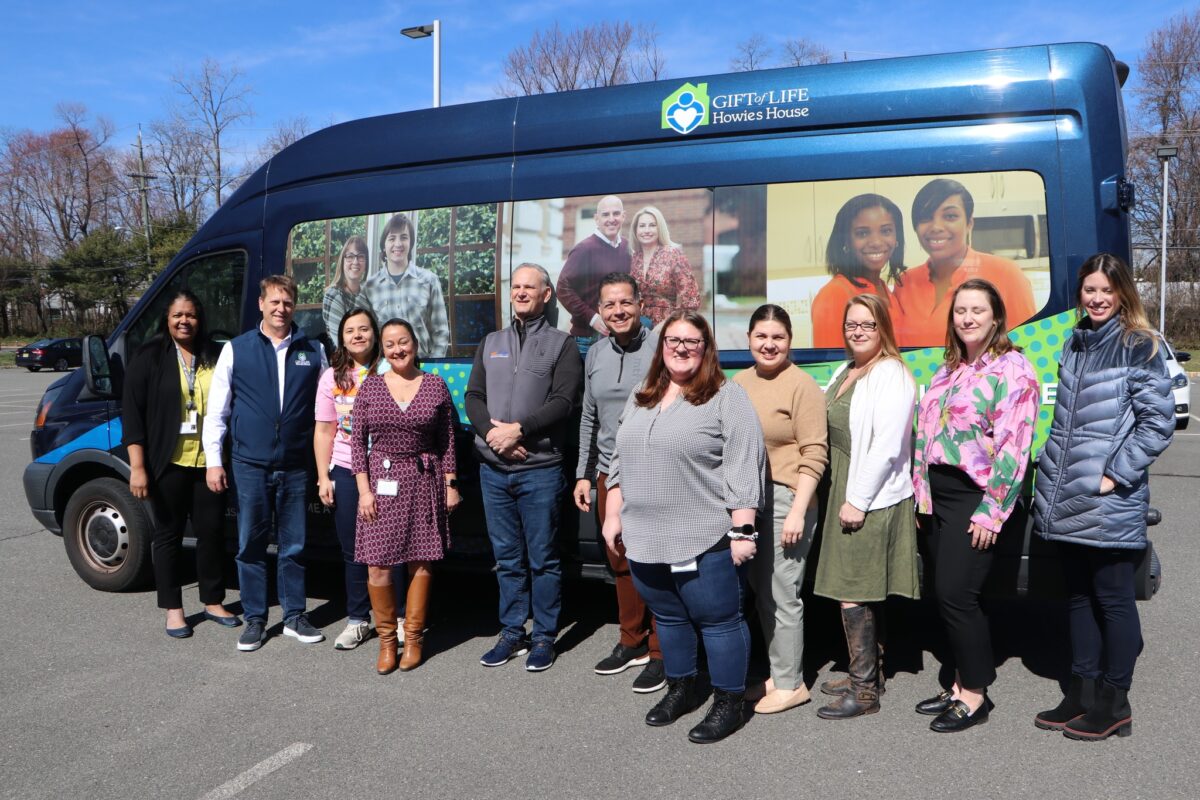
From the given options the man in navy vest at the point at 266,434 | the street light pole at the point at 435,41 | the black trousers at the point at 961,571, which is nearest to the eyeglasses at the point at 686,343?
the black trousers at the point at 961,571

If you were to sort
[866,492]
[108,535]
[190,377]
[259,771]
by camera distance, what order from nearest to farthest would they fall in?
[259,771] → [866,492] → [190,377] → [108,535]

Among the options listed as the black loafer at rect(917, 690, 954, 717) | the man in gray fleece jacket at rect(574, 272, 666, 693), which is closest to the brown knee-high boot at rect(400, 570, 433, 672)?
the man in gray fleece jacket at rect(574, 272, 666, 693)

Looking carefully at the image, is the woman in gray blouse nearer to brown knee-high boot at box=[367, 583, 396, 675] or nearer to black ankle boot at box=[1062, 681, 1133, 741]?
black ankle boot at box=[1062, 681, 1133, 741]

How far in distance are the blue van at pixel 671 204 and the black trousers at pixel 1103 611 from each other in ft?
0.79

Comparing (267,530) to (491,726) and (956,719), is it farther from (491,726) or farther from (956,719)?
(956,719)

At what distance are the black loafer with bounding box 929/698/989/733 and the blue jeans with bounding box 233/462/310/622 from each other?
3135 mm

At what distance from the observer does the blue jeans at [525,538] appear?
437cm

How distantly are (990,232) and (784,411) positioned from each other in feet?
3.88

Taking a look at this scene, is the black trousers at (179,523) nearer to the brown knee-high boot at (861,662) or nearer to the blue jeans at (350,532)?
the blue jeans at (350,532)

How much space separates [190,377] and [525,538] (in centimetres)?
206

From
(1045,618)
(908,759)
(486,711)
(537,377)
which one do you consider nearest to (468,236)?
Answer: (537,377)

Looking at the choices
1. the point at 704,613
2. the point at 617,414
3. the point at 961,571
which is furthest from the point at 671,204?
the point at 961,571

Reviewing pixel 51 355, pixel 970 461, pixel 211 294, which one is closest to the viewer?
pixel 970 461

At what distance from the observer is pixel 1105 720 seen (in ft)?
11.7
